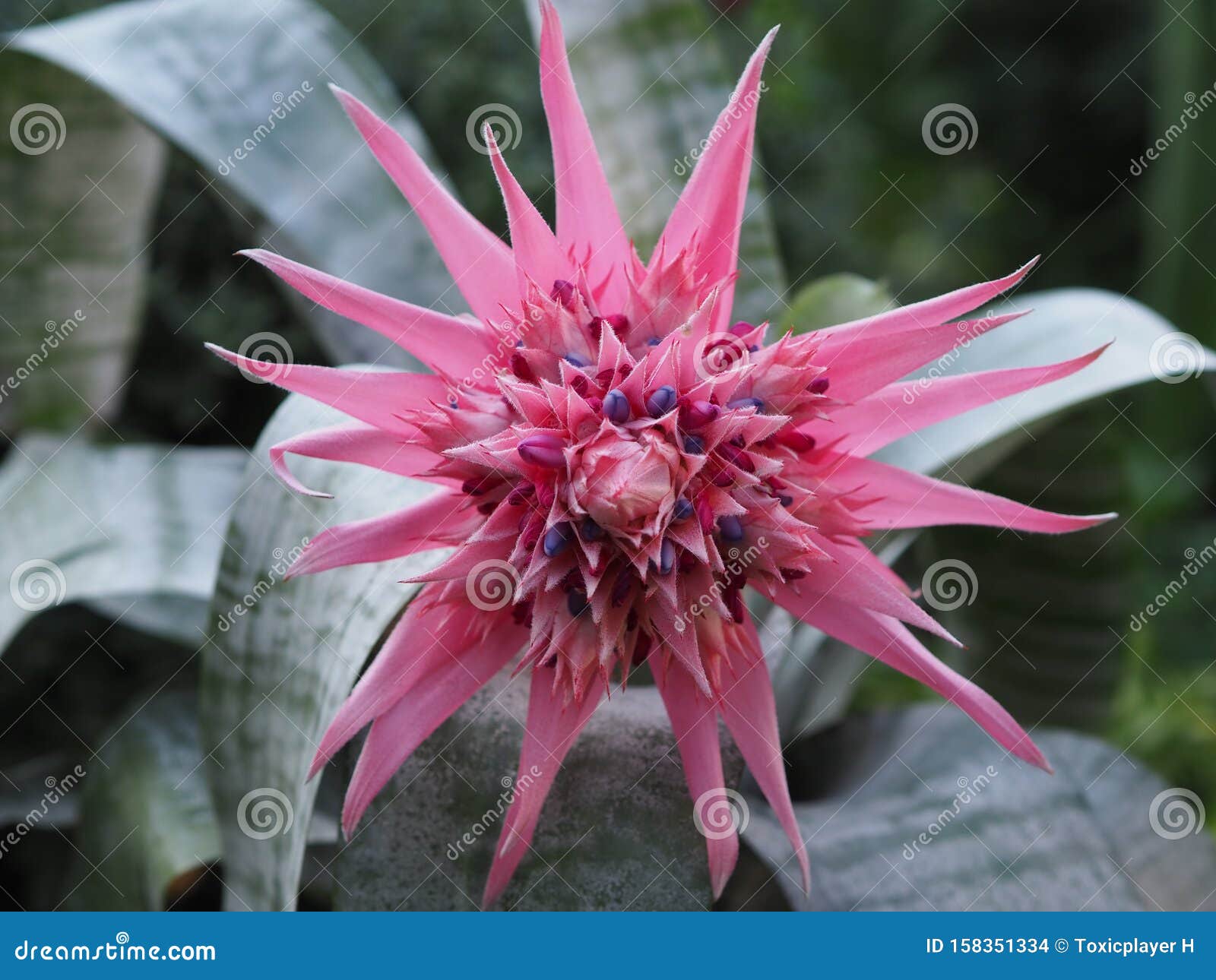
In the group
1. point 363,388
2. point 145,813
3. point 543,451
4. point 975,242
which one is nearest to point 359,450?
point 363,388

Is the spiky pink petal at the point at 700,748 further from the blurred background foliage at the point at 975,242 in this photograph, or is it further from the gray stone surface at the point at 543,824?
the blurred background foliage at the point at 975,242

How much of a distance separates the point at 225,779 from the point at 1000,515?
62 cm

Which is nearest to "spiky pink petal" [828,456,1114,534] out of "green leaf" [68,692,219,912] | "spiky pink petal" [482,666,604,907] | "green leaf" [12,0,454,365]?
"spiky pink petal" [482,666,604,907]

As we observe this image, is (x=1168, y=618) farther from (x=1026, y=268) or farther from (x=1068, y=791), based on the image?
(x=1026, y=268)

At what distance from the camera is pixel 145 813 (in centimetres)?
93

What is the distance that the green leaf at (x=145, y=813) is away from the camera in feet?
2.90

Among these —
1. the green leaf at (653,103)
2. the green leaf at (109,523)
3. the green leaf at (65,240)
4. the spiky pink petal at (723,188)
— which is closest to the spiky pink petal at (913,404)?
the spiky pink petal at (723,188)

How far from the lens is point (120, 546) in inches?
40.2

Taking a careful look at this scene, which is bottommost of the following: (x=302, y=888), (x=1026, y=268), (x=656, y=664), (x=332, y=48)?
(x=302, y=888)

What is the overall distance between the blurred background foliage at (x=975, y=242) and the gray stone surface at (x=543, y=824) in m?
0.54

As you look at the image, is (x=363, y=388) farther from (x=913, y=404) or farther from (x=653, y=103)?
(x=653, y=103)
